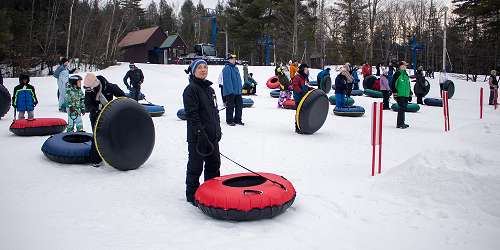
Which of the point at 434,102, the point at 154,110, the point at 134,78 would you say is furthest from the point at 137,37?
the point at 154,110

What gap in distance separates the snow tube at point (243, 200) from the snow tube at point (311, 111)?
195 inches

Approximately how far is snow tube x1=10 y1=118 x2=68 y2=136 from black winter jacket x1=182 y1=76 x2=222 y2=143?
18.8 ft

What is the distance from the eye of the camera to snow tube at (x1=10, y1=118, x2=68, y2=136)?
9.28 meters

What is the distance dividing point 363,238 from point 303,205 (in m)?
1.11

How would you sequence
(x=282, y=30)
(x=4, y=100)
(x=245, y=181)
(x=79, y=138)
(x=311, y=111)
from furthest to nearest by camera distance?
(x=282, y=30) < (x=4, y=100) < (x=311, y=111) < (x=79, y=138) < (x=245, y=181)

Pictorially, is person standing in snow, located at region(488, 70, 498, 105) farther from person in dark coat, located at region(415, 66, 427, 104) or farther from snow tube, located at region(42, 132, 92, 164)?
snow tube, located at region(42, 132, 92, 164)

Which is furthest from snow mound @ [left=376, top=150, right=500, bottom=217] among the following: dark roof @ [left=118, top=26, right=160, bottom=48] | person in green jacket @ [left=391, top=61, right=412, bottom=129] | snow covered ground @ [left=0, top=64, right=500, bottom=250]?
dark roof @ [left=118, top=26, right=160, bottom=48]

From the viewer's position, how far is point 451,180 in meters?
5.62

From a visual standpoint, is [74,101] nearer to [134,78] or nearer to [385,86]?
[134,78]

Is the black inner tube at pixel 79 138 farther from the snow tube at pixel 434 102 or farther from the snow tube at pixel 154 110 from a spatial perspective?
the snow tube at pixel 434 102

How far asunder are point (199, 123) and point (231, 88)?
20.8ft

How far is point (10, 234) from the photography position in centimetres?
425

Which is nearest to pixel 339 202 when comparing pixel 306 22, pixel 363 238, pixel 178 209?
pixel 363 238

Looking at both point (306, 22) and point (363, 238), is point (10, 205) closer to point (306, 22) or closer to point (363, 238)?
point (363, 238)
